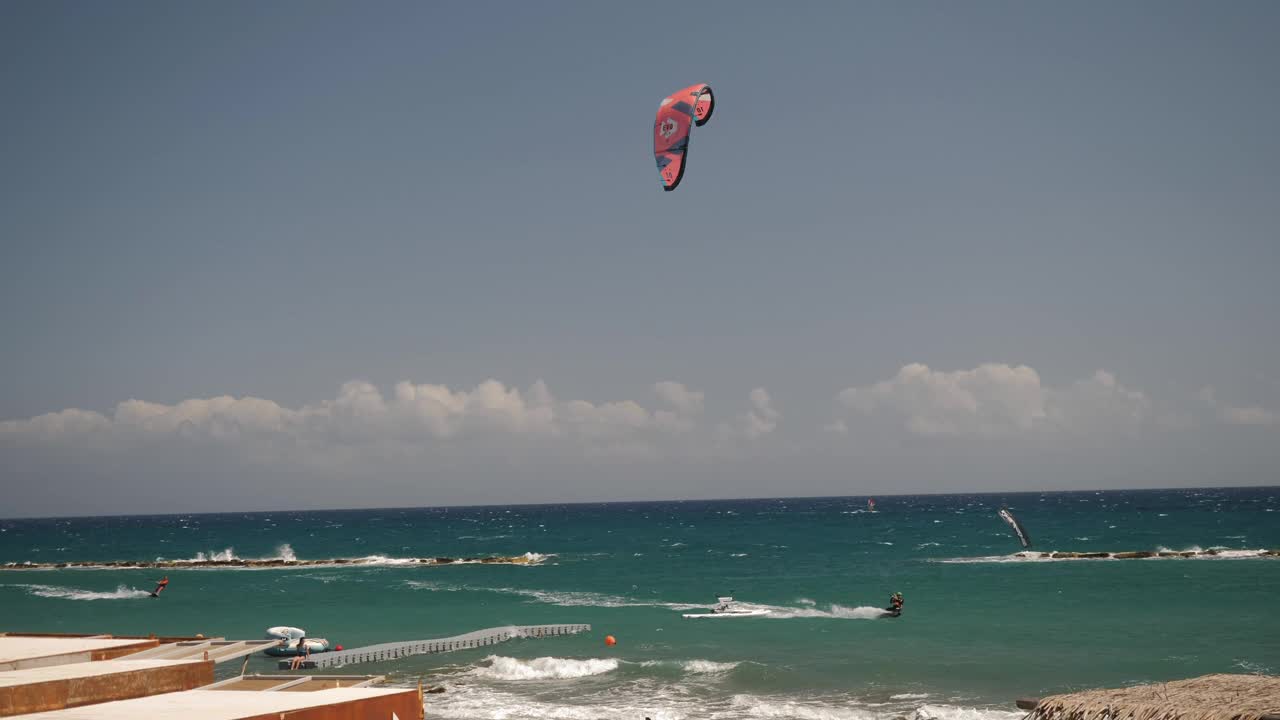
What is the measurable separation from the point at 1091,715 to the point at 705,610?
110 feet

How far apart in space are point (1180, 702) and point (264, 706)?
957 centimetres

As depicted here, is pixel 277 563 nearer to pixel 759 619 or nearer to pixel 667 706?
pixel 759 619

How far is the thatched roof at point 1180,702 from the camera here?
32.2 ft

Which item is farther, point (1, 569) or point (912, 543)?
point (912, 543)

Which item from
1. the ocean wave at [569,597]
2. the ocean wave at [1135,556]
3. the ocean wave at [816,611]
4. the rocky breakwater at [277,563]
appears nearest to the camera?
the ocean wave at [816,611]

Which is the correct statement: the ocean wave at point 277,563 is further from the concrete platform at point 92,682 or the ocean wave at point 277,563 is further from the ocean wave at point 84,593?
the concrete platform at point 92,682

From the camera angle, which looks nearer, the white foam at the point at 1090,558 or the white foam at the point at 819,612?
the white foam at the point at 819,612

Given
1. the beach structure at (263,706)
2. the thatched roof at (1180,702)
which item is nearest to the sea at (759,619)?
the thatched roof at (1180,702)

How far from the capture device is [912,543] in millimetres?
96875

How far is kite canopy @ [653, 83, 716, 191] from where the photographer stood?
20000 millimetres

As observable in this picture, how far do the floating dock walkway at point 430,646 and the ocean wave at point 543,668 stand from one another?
3.79m

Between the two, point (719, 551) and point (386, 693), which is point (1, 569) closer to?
point (719, 551)

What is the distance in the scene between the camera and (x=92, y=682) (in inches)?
403

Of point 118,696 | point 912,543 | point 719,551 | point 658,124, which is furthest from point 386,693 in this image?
point 912,543
